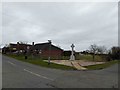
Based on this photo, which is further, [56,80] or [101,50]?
[101,50]

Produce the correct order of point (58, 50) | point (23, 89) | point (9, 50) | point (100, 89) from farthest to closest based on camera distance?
point (9, 50), point (58, 50), point (100, 89), point (23, 89)

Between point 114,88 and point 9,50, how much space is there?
9892cm

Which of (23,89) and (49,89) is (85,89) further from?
(23,89)

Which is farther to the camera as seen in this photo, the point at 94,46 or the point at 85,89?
the point at 94,46

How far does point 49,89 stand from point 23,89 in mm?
1167

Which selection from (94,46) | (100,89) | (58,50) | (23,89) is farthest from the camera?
(58,50)

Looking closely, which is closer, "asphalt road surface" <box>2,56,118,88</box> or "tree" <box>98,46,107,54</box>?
"asphalt road surface" <box>2,56,118,88</box>

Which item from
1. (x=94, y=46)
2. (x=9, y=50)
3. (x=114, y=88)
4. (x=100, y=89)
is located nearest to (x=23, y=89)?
(x=100, y=89)

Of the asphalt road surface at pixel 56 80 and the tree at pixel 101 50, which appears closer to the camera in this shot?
the asphalt road surface at pixel 56 80

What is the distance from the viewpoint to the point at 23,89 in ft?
31.6

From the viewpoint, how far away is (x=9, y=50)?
106 metres

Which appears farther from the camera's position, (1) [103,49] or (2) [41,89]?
(1) [103,49]

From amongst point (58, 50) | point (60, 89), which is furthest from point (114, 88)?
point (58, 50)

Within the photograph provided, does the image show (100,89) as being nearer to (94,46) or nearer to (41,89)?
(41,89)
